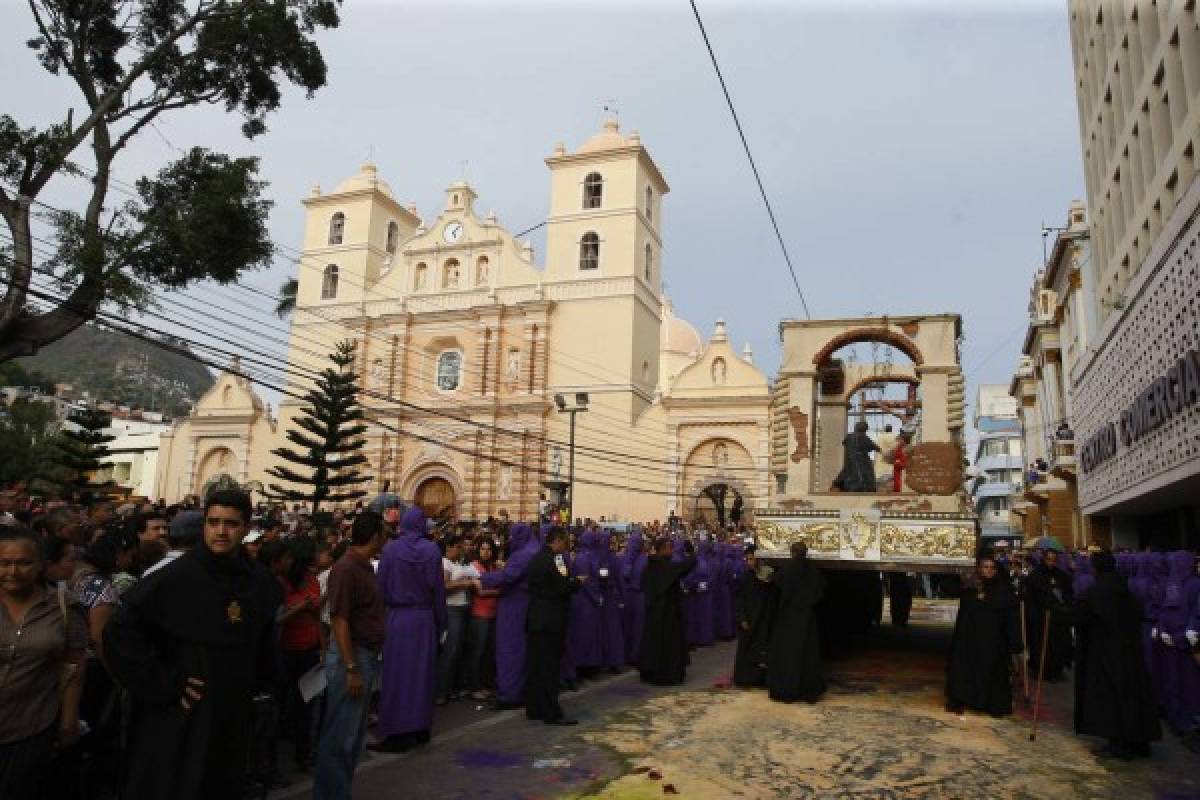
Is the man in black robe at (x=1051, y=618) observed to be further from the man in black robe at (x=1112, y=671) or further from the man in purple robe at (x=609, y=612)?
the man in purple robe at (x=609, y=612)

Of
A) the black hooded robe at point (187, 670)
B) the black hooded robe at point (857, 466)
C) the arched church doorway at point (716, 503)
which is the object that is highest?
the arched church doorway at point (716, 503)

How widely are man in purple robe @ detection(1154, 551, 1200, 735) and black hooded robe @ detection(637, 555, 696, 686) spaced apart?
179 inches

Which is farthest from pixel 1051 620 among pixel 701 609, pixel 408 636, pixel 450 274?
pixel 450 274

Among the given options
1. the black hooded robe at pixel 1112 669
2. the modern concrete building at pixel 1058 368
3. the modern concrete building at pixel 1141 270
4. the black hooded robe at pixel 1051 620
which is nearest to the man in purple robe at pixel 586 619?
the black hooded robe at pixel 1112 669

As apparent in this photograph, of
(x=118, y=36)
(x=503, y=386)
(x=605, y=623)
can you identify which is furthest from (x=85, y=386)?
(x=605, y=623)

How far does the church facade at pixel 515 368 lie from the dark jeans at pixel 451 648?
18.9 metres

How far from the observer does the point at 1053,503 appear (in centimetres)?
2564

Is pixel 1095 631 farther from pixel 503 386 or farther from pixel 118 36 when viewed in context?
pixel 503 386

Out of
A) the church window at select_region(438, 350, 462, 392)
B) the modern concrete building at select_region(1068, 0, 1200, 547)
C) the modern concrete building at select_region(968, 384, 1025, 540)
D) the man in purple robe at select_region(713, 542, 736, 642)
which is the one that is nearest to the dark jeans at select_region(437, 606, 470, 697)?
the man in purple robe at select_region(713, 542, 736, 642)

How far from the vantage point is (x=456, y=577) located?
808 cm

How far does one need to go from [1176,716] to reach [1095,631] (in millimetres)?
1680

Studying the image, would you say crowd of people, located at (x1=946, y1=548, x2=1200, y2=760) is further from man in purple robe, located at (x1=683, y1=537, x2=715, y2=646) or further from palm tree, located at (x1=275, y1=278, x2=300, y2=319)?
palm tree, located at (x1=275, y1=278, x2=300, y2=319)

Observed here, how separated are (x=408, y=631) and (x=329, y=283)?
31071 millimetres

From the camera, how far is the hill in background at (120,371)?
86.4 meters
